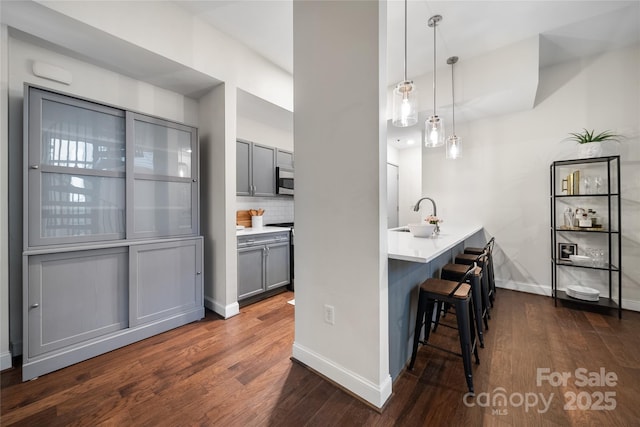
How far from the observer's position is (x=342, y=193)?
1.68m

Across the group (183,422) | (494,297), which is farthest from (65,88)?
(494,297)

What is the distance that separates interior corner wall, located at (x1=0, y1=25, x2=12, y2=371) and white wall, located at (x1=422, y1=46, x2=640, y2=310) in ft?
15.6

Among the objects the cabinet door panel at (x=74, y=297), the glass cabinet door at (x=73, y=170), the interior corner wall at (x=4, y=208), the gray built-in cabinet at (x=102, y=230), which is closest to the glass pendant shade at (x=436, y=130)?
the gray built-in cabinet at (x=102, y=230)

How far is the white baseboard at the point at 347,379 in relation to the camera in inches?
59.9

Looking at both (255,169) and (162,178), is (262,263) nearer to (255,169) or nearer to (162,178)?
(255,169)

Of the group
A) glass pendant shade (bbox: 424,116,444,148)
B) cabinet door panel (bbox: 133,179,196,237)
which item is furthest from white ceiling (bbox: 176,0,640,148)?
cabinet door panel (bbox: 133,179,196,237)

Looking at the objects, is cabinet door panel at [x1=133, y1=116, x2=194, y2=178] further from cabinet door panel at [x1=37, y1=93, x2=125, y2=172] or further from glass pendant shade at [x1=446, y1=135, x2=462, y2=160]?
glass pendant shade at [x1=446, y1=135, x2=462, y2=160]

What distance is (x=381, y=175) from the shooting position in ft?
4.96

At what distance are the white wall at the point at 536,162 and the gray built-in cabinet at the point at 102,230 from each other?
12.1ft

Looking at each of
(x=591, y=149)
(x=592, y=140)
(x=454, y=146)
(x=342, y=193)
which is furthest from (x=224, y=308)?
(x=592, y=140)

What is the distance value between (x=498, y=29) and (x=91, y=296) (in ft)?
14.9

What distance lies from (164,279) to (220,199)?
953 millimetres

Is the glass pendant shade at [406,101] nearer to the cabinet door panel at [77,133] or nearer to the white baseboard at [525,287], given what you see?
the cabinet door panel at [77,133]

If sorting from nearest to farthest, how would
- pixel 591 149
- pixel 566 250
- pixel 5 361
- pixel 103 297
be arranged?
pixel 5 361 < pixel 103 297 < pixel 591 149 < pixel 566 250
